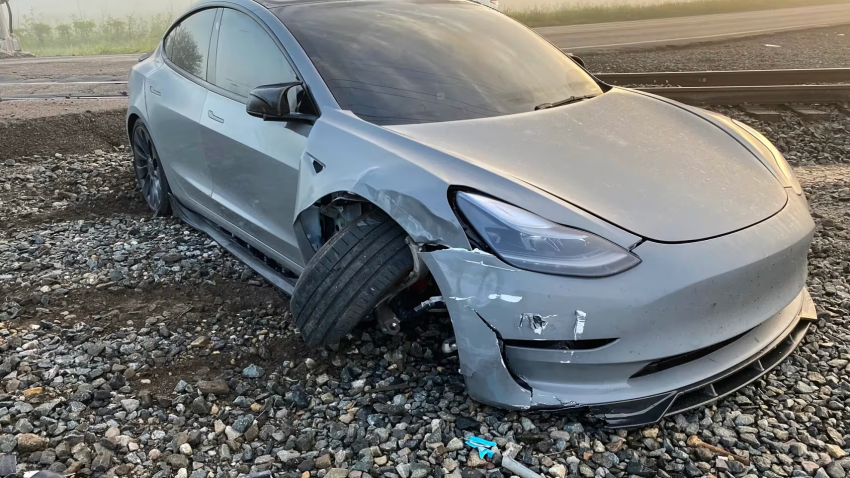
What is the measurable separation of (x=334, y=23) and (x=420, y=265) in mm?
1561

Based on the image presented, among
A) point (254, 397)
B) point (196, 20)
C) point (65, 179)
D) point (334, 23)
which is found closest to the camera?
point (254, 397)

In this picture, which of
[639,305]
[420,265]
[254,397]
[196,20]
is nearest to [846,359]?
[639,305]

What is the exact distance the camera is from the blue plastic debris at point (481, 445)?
2.42m

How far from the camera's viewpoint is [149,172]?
5086 millimetres

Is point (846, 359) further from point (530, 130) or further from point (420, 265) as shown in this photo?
point (420, 265)

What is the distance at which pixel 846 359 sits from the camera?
2.93 metres

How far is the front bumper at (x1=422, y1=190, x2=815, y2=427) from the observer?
2.23m

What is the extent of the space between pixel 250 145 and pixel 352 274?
3.67ft

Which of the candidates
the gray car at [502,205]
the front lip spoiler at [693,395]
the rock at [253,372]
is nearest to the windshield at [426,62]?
the gray car at [502,205]

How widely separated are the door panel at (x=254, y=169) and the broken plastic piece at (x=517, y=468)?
4.62ft

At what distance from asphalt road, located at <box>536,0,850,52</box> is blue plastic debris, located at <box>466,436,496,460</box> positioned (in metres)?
12.7

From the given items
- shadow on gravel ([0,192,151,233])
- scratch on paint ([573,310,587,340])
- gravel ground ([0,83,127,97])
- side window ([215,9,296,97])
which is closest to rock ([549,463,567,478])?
scratch on paint ([573,310,587,340])

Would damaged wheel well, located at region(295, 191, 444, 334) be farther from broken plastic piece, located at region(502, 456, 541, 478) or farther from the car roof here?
the car roof

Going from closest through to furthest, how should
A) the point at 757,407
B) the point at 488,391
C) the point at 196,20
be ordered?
the point at 488,391
the point at 757,407
the point at 196,20
